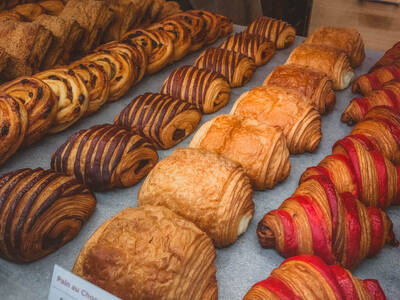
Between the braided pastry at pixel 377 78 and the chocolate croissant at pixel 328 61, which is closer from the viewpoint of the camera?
the braided pastry at pixel 377 78

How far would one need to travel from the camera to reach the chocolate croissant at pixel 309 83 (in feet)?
9.95

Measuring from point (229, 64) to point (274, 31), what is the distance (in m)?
0.91

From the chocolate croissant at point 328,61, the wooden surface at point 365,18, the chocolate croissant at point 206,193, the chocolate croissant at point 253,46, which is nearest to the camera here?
the chocolate croissant at point 206,193

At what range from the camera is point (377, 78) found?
128 inches

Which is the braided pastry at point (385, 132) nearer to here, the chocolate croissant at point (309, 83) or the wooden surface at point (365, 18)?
the chocolate croissant at point (309, 83)

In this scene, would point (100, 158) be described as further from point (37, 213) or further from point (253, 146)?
point (253, 146)

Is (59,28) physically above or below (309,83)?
above

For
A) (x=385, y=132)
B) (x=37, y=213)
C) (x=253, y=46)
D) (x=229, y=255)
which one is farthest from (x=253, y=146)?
(x=253, y=46)

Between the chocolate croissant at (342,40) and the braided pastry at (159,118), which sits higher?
the chocolate croissant at (342,40)

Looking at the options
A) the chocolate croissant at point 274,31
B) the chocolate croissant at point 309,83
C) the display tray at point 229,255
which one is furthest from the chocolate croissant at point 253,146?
the chocolate croissant at point 274,31

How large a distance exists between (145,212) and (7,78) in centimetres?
189

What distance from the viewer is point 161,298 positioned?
1645mm

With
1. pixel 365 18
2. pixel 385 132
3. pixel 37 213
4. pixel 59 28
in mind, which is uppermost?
pixel 59 28

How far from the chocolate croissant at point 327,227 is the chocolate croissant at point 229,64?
5.35ft
